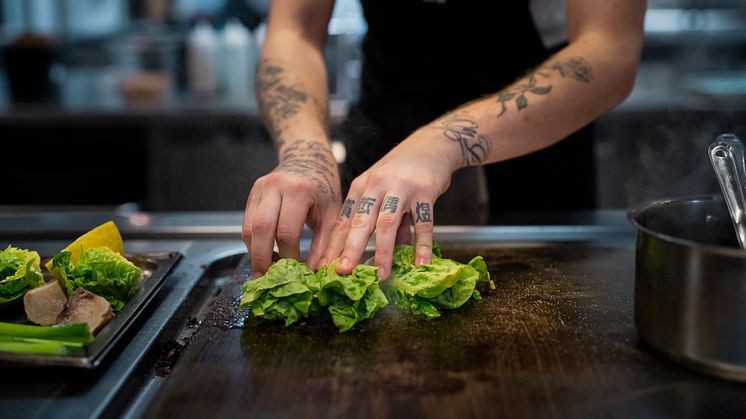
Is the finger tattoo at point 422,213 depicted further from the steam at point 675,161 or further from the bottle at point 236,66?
the bottle at point 236,66

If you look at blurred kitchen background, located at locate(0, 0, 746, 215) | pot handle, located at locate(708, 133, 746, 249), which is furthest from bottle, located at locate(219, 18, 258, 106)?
pot handle, located at locate(708, 133, 746, 249)

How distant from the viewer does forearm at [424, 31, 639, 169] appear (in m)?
1.51

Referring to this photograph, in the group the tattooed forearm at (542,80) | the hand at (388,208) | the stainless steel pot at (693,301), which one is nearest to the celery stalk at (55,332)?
the hand at (388,208)

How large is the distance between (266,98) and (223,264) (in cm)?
46

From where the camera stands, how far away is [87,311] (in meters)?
1.20

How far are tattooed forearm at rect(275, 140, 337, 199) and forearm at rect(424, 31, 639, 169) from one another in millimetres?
212

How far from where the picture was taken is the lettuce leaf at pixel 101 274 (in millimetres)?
1277

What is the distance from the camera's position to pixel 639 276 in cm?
110

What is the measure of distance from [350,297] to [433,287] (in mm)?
A: 140

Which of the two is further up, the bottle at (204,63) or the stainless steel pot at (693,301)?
the bottle at (204,63)

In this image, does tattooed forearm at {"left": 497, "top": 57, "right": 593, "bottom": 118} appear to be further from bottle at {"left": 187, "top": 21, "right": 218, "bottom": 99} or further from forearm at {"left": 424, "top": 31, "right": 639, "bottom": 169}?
bottle at {"left": 187, "top": 21, "right": 218, "bottom": 99}

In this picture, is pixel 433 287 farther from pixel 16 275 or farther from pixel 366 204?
pixel 16 275

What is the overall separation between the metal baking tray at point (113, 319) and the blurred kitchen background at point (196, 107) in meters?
1.61

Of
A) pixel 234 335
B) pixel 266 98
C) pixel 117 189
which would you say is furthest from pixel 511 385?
pixel 117 189
